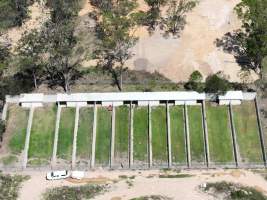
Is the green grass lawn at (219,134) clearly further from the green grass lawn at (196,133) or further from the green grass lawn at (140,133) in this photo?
the green grass lawn at (140,133)

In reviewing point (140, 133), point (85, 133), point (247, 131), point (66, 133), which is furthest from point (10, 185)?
point (247, 131)

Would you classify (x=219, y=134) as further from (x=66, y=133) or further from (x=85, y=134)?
(x=66, y=133)

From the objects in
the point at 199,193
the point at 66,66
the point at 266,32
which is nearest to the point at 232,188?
the point at 199,193

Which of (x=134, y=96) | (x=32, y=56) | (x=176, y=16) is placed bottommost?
(x=134, y=96)

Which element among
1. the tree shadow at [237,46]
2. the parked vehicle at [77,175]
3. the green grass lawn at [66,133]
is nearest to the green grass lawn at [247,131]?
the tree shadow at [237,46]

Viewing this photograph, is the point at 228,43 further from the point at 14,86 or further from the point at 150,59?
the point at 14,86

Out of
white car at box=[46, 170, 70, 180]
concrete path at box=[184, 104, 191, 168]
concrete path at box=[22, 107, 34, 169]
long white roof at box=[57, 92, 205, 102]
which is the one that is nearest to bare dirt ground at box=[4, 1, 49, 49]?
concrete path at box=[22, 107, 34, 169]
